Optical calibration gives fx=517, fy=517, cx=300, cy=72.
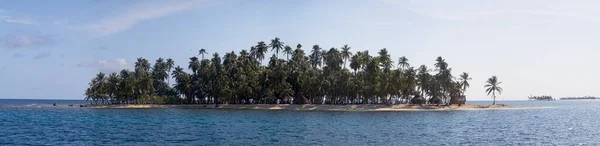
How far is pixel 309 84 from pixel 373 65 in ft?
63.9

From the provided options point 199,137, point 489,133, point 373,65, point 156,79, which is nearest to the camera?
point 199,137

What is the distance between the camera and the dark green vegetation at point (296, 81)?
14488 centimetres

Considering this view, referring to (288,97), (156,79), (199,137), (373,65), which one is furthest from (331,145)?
(156,79)

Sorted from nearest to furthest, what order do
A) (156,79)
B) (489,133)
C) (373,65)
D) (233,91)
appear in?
1. (489,133)
2. (373,65)
3. (233,91)
4. (156,79)

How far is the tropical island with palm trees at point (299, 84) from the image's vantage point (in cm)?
14400

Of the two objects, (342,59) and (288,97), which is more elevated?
(342,59)

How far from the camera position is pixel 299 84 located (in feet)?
501

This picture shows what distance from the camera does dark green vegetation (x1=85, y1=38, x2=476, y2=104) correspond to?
144875 mm

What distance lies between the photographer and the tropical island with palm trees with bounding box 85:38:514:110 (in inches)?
5669

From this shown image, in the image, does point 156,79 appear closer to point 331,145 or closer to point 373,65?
point 373,65

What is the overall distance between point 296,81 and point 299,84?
128cm

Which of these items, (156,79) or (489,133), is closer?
(489,133)

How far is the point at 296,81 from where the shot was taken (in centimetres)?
15250

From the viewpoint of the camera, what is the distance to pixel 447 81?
149 meters
